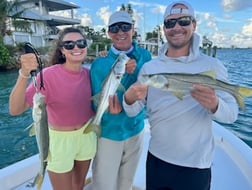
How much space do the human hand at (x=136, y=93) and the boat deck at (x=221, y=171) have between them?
162 centimetres

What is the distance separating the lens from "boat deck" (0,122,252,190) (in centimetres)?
295

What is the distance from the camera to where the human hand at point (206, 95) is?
1722mm

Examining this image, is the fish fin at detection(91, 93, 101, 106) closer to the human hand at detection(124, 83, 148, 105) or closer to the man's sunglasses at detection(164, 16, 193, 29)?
the human hand at detection(124, 83, 148, 105)

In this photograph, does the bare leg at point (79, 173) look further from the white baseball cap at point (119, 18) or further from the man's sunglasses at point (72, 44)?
the white baseball cap at point (119, 18)

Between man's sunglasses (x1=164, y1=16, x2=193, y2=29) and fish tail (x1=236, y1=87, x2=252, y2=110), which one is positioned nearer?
fish tail (x1=236, y1=87, x2=252, y2=110)

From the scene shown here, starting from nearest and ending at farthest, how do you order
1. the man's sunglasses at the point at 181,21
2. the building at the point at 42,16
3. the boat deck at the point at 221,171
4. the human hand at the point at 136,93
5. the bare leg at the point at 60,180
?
the human hand at the point at 136,93
the man's sunglasses at the point at 181,21
the bare leg at the point at 60,180
the boat deck at the point at 221,171
the building at the point at 42,16

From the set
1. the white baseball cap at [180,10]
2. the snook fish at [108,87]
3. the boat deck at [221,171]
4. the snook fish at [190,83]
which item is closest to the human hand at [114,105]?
the snook fish at [108,87]

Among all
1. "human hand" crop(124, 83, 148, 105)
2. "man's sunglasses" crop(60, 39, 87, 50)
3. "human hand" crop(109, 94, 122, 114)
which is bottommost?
"human hand" crop(109, 94, 122, 114)

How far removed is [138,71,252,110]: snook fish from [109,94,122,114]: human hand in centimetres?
53

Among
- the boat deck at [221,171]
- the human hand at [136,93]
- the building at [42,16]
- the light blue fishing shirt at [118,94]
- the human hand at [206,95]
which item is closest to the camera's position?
the human hand at [206,95]

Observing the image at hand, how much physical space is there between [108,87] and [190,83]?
0.68 meters

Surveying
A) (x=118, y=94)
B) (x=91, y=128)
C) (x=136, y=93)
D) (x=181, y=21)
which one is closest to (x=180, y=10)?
(x=181, y=21)

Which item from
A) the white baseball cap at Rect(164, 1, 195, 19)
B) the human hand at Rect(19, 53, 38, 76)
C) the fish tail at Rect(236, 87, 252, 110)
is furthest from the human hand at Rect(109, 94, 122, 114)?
the fish tail at Rect(236, 87, 252, 110)

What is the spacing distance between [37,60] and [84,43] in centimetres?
57
